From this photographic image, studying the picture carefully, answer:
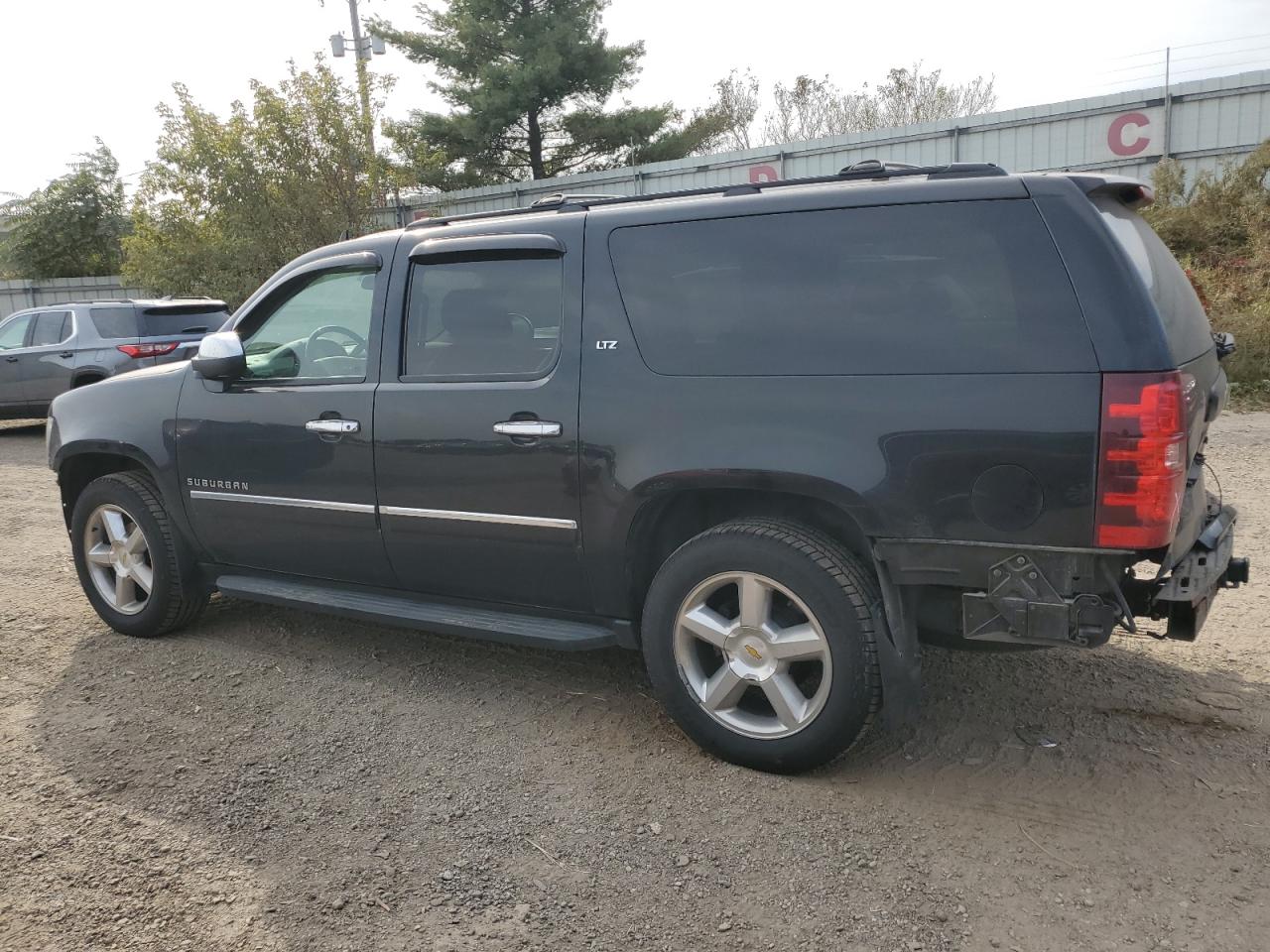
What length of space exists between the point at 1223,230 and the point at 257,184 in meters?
A: 17.4

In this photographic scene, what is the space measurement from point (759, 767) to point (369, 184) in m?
20.3

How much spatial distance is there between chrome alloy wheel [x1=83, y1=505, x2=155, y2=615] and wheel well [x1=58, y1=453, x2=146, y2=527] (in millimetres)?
203

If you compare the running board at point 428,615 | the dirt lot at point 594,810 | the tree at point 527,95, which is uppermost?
the tree at point 527,95

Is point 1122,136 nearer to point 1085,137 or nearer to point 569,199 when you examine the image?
point 1085,137

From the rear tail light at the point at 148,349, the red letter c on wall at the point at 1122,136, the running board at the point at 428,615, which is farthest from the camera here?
the red letter c on wall at the point at 1122,136

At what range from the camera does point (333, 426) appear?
13.5 ft

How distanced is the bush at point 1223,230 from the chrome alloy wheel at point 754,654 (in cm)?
1033

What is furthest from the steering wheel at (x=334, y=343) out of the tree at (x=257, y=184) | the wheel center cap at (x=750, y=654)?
the tree at (x=257, y=184)

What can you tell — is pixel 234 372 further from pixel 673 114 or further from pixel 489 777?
pixel 673 114

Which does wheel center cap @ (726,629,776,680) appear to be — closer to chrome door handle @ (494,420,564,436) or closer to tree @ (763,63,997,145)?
chrome door handle @ (494,420,564,436)

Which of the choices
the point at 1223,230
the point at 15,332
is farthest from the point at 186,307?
the point at 1223,230

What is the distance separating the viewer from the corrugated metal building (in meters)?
15.3

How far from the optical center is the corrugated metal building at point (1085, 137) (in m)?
15.3

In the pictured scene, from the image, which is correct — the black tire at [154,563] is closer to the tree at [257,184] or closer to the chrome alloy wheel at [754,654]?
the chrome alloy wheel at [754,654]
